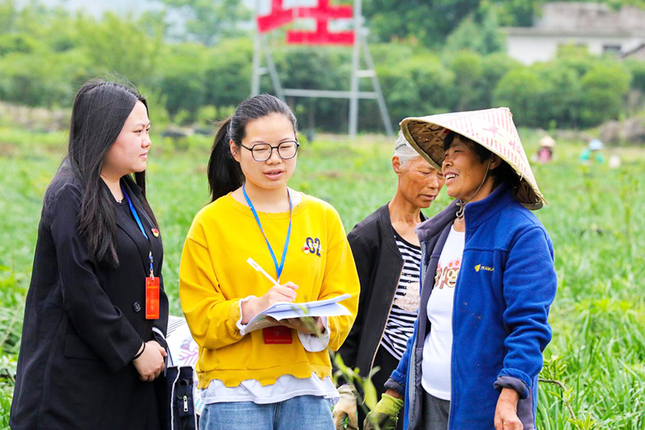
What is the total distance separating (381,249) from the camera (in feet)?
10.7

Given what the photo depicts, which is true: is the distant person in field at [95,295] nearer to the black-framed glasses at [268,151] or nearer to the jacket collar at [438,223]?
the black-framed glasses at [268,151]

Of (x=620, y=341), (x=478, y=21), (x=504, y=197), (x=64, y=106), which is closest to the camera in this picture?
(x=504, y=197)

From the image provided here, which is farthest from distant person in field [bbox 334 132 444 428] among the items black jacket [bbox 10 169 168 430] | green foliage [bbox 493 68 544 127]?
green foliage [bbox 493 68 544 127]

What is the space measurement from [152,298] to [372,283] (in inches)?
31.5

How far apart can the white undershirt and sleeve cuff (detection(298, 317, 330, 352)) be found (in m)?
0.29

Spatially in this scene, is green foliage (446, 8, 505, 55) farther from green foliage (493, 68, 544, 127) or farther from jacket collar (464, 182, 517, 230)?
jacket collar (464, 182, 517, 230)

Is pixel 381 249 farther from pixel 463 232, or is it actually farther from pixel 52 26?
pixel 52 26

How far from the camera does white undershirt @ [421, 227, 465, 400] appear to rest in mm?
2559

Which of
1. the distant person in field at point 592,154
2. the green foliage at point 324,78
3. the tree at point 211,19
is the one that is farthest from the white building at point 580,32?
the tree at point 211,19

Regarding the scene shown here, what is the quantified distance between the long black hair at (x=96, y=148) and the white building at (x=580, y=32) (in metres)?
42.8

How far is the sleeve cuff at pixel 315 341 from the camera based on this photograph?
2.65m

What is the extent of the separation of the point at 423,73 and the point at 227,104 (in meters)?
7.72

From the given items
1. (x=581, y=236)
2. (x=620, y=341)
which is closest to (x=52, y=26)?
(x=581, y=236)

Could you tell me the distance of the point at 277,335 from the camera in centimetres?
266
